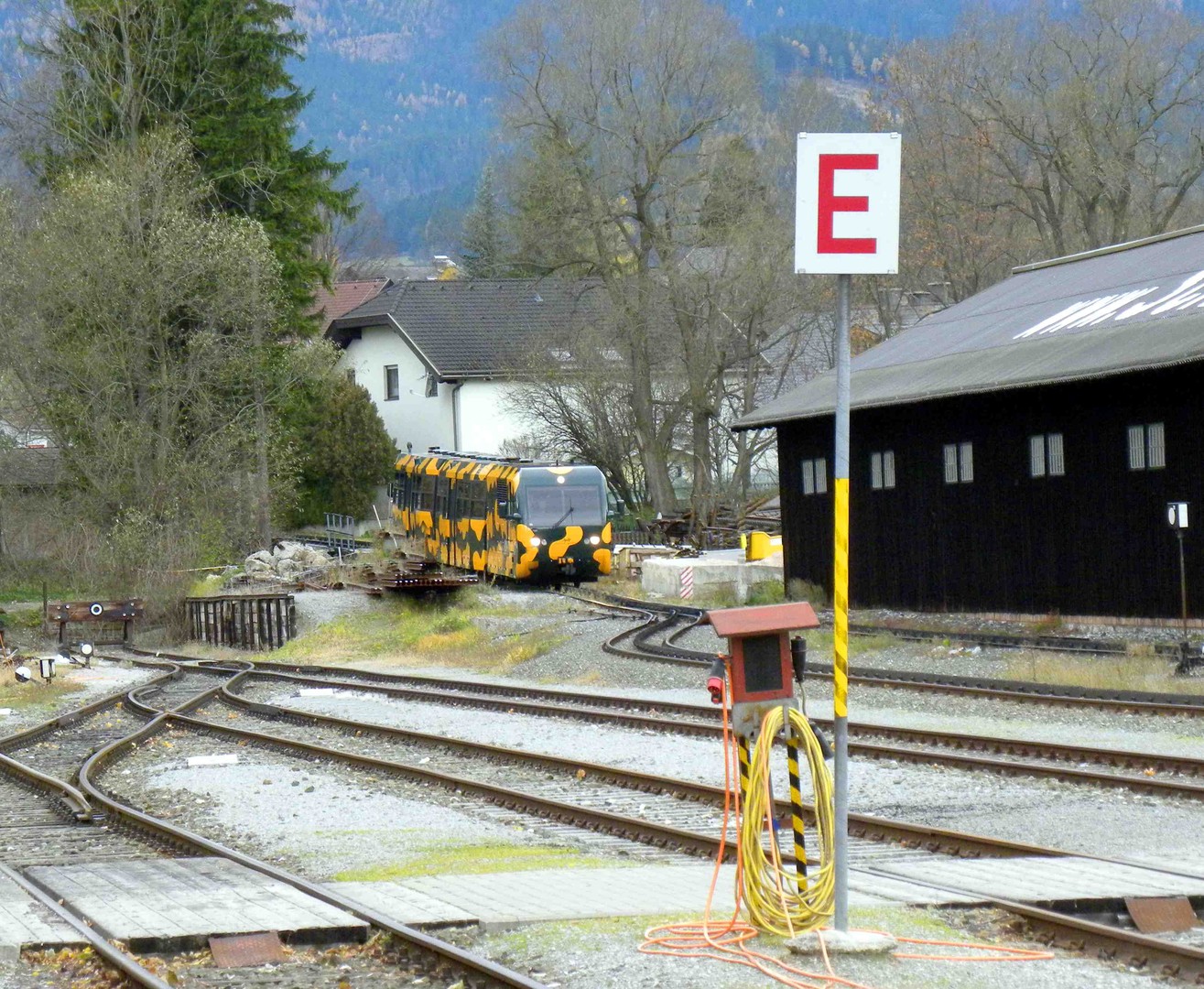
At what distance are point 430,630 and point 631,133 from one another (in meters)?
22.7

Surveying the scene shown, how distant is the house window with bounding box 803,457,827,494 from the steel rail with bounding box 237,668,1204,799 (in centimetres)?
1181

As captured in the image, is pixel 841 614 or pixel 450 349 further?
pixel 450 349

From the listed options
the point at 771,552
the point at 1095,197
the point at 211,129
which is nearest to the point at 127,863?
the point at 771,552

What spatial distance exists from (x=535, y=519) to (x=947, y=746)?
78.0 ft

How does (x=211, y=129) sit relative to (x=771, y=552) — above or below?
above

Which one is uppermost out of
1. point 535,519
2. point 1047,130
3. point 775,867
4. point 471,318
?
point 1047,130

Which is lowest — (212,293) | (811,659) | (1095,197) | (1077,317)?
(811,659)

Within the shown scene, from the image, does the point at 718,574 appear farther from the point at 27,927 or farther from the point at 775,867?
the point at 27,927

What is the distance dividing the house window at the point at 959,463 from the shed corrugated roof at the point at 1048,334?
3.88 feet

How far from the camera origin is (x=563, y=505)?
127 feet

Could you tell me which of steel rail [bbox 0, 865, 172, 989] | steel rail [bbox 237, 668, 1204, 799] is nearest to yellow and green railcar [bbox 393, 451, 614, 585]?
steel rail [bbox 237, 668, 1204, 799]

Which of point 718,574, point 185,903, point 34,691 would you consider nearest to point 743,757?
point 185,903

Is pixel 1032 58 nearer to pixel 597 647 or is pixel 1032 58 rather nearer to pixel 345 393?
pixel 345 393

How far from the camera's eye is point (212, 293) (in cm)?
4375
